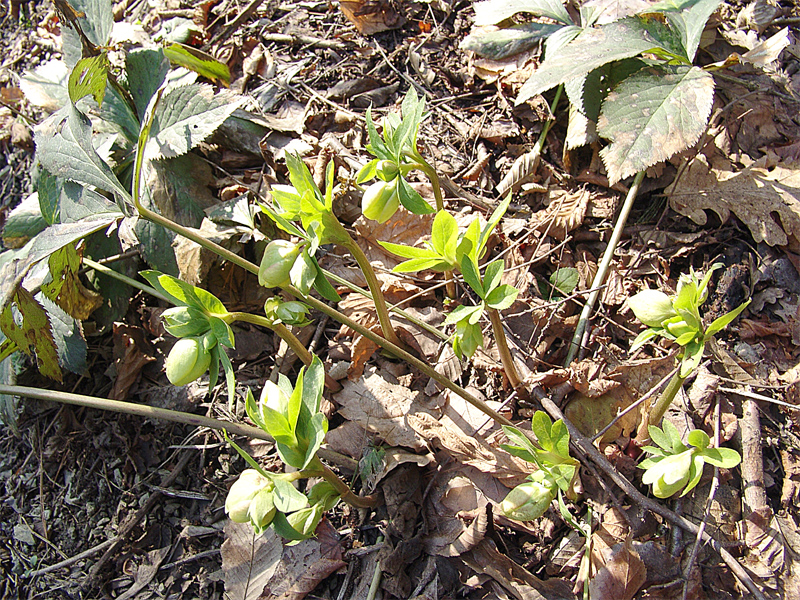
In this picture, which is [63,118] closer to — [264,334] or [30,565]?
[264,334]

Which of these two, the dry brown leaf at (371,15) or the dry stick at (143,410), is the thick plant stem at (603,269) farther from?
the dry brown leaf at (371,15)

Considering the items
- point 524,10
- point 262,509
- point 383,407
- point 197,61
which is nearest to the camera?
point 262,509

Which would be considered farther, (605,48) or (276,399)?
(605,48)

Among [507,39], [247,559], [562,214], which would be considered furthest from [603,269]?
[247,559]

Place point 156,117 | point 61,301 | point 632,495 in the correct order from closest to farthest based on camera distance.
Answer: point 632,495
point 61,301
point 156,117

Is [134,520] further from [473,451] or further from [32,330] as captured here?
[473,451]

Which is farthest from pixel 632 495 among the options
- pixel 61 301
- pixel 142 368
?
pixel 61 301
